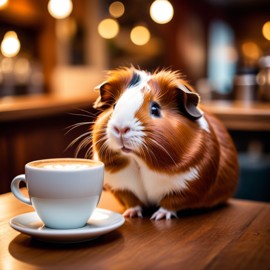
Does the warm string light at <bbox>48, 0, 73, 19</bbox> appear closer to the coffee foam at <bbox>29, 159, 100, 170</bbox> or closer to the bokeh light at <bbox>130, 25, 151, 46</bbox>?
the bokeh light at <bbox>130, 25, 151, 46</bbox>

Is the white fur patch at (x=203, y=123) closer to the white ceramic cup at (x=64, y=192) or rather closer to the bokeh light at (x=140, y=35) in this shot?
the white ceramic cup at (x=64, y=192)

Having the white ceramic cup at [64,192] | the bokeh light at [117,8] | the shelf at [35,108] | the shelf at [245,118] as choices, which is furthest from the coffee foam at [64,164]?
the bokeh light at [117,8]

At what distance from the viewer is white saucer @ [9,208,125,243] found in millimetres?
833

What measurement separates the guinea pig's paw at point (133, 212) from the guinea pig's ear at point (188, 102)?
0.80 ft

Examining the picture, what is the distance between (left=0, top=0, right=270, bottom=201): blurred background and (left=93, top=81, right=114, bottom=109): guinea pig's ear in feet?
4.54

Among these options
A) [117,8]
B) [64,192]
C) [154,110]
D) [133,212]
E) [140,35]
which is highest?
[117,8]

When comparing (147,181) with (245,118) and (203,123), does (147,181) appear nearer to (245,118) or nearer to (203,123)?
(203,123)

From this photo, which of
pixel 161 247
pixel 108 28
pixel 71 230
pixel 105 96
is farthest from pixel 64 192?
pixel 108 28

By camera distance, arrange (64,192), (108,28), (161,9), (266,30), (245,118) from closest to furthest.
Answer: (64,192) < (245,118) < (161,9) < (108,28) < (266,30)

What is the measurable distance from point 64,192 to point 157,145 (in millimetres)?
222

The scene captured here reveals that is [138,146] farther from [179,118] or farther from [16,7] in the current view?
[16,7]

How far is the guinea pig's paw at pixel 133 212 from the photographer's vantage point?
1080mm

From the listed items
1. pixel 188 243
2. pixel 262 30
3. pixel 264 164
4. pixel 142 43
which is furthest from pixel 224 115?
pixel 262 30

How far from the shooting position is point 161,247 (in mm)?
856
